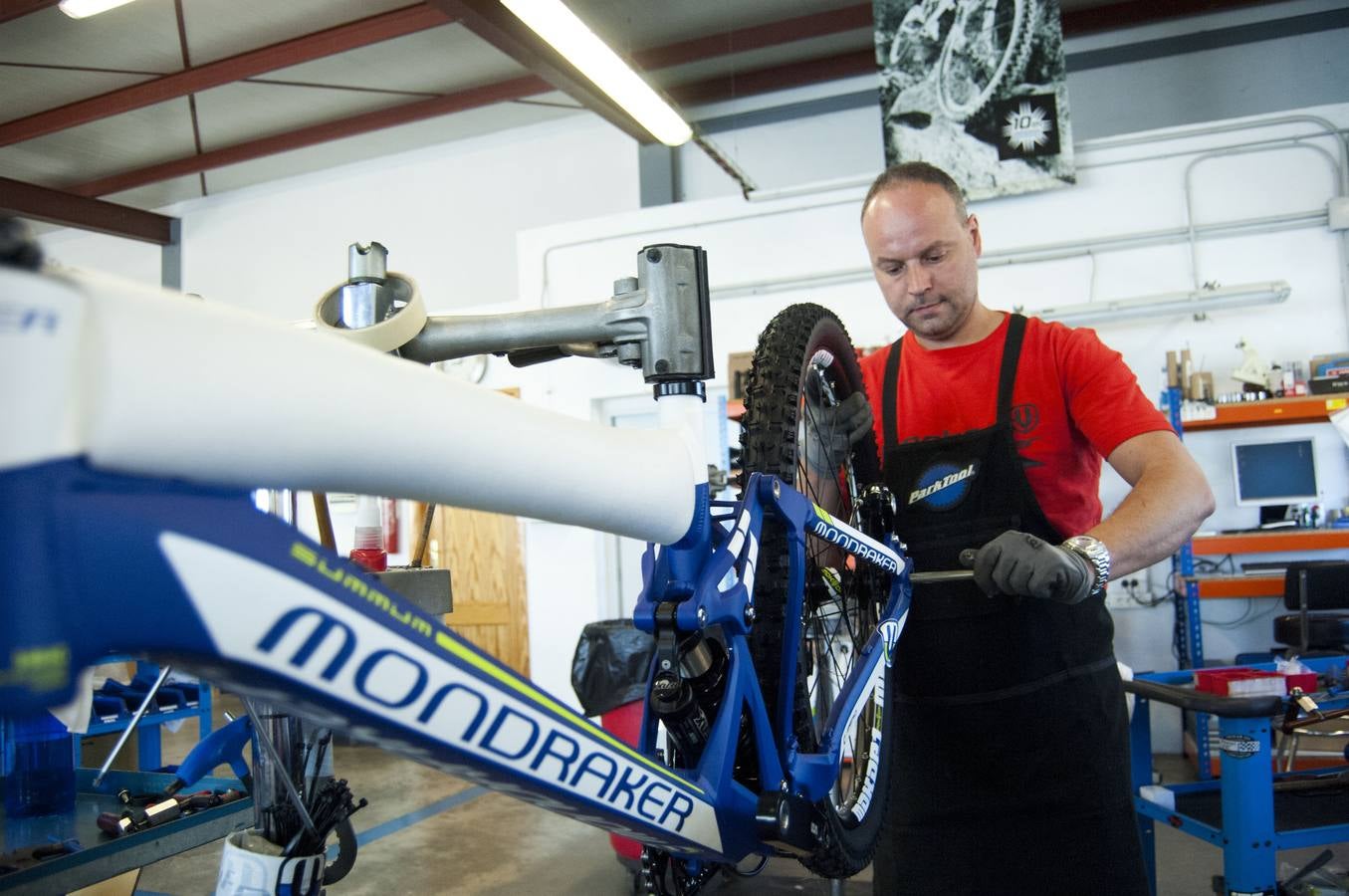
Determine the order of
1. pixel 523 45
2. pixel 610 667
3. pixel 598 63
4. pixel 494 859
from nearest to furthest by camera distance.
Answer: pixel 610 667, pixel 494 859, pixel 598 63, pixel 523 45

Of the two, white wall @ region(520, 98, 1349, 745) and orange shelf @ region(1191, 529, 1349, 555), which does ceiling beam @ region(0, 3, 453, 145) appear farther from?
orange shelf @ region(1191, 529, 1349, 555)

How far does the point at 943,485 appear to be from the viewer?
5.21 ft

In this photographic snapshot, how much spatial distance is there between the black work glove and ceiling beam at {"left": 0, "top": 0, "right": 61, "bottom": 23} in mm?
6356

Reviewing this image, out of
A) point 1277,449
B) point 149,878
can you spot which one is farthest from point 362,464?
point 1277,449

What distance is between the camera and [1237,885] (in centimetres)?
207

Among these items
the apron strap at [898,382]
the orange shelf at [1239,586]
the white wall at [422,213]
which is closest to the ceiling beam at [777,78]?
the white wall at [422,213]

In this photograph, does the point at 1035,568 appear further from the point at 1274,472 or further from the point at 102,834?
the point at 1274,472

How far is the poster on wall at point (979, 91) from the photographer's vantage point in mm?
5371

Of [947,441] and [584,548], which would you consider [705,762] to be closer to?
[947,441]

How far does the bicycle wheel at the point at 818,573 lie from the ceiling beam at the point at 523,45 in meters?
4.42

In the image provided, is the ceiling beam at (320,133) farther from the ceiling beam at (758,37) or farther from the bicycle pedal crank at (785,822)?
the bicycle pedal crank at (785,822)

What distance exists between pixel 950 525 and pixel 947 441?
144 millimetres

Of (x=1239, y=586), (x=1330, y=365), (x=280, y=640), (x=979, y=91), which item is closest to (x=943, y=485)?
(x=280, y=640)

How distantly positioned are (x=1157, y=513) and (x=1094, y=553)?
0.50 feet
